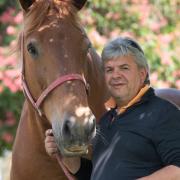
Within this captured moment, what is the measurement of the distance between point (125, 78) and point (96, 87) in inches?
31.2

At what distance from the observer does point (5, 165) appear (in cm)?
871

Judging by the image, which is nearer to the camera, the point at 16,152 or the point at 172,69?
the point at 16,152

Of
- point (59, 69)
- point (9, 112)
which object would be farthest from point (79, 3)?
point (9, 112)

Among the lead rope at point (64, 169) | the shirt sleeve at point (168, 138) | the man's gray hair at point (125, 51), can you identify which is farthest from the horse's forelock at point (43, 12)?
the shirt sleeve at point (168, 138)

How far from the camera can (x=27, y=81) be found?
11.7ft

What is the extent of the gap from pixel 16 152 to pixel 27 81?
0.68 meters

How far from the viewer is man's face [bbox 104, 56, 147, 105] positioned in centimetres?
326

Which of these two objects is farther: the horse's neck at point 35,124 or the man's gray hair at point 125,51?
the horse's neck at point 35,124

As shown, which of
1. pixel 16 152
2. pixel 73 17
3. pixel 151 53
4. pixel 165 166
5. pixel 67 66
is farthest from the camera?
pixel 151 53

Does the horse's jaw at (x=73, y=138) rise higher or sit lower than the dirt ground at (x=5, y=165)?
higher

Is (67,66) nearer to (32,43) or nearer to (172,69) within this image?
(32,43)

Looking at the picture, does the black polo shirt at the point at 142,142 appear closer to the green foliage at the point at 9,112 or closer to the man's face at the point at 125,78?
the man's face at the point at 125,78

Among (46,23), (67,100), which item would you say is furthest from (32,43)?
(67,100)

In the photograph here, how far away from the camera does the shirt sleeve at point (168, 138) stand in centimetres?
298
